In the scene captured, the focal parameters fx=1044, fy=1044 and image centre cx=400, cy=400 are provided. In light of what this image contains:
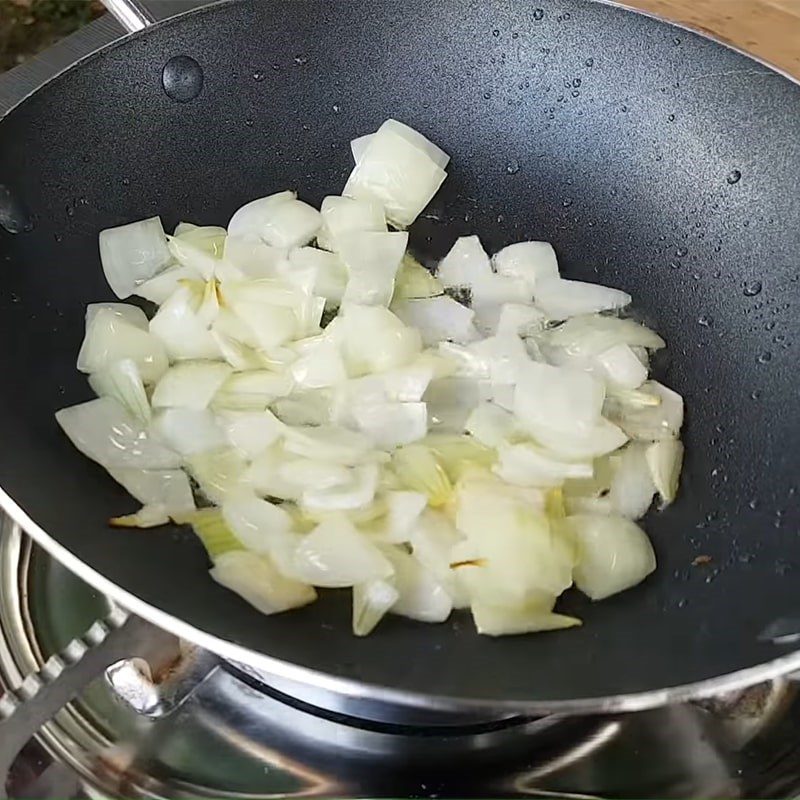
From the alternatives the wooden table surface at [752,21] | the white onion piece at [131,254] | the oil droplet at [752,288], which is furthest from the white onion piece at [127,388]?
the wooden table surface at [752,21]

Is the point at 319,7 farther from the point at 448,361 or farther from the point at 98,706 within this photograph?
the point at 98,706

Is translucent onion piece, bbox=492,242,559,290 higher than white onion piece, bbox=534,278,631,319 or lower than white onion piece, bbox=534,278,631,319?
higher

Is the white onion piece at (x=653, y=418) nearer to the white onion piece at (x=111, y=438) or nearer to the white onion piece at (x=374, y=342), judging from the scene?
the white onion piece at (x=374, y=342)

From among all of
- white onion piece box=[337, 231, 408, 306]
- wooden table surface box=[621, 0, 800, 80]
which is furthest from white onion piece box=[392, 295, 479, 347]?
wooden table surface box=[621, 0, 800, 80]

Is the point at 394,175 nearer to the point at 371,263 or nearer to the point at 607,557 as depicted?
the point at 371,263

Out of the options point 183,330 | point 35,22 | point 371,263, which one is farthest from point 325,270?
Answer: point 35,22

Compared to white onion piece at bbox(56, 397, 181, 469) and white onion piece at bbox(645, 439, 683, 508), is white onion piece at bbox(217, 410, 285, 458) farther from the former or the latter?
white onion piece at bbox(645, 439, 683, 508)
